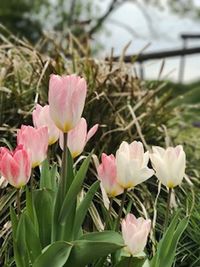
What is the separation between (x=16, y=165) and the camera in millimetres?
1165

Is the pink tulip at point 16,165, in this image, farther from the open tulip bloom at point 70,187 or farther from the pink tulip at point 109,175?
the pink tulip at point 109,175

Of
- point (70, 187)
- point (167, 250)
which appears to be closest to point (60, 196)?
point (70, 187)

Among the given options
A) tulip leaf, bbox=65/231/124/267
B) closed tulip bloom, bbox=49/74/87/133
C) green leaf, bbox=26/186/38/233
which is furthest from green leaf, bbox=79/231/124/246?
closed tulip bloom, bbox=49/74/87/133

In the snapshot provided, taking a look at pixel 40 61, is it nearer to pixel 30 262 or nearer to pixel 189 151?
pixel 189 151

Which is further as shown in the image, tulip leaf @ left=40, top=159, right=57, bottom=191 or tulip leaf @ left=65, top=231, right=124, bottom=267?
tulip leaf @ left=40, top=159, right=57, bottom=191

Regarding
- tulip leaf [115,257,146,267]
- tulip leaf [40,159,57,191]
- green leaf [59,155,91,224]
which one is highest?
green leaf [59,155,91,224]

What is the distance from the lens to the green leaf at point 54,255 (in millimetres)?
1167

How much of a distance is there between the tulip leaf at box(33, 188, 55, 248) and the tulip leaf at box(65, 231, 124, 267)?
0.09 meters

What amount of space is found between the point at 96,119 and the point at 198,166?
0.47 meters

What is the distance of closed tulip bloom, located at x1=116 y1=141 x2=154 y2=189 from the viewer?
1.22 metres

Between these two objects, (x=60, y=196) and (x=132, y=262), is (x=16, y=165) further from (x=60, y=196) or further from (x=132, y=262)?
(x=132, y=262)

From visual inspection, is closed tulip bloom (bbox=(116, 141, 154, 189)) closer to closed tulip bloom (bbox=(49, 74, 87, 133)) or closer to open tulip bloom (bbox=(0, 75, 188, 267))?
open tulip bloom (bbox=(0, 75, 188, 267))

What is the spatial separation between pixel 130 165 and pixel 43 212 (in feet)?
0.68

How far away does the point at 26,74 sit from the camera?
2307 mm
